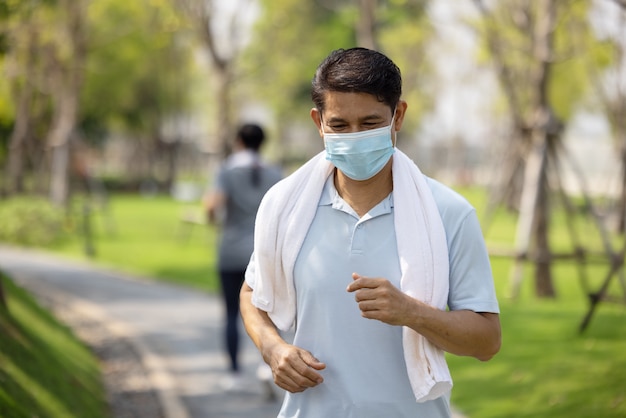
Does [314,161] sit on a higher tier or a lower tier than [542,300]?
higher

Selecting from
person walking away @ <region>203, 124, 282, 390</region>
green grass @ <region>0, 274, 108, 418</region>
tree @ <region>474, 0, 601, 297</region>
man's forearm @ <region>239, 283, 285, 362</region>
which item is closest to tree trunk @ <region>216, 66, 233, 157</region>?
tree @ <region>474, 0, 601, 297</region>

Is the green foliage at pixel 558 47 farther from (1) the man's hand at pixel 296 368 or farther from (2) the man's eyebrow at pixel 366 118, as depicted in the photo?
(1) the man's hand at pixel 296 368

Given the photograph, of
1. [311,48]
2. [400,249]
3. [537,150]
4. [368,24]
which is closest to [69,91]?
[368,24]

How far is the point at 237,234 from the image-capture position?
7.65m

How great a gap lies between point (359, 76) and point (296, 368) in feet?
2.64

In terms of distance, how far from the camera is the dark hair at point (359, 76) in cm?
275

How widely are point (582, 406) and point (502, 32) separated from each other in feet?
59.0

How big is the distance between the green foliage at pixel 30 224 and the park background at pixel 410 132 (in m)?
0.05

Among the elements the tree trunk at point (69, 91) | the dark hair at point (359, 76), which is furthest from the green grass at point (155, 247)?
the dark hair at point (359, 76)

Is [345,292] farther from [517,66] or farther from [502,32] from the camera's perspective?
[517,66]

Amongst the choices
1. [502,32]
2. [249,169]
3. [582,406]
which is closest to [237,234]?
[249,169]

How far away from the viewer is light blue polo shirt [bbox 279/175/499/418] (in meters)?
2.77

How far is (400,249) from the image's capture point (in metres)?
2.76

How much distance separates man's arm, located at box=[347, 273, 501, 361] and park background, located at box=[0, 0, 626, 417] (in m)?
4.53
